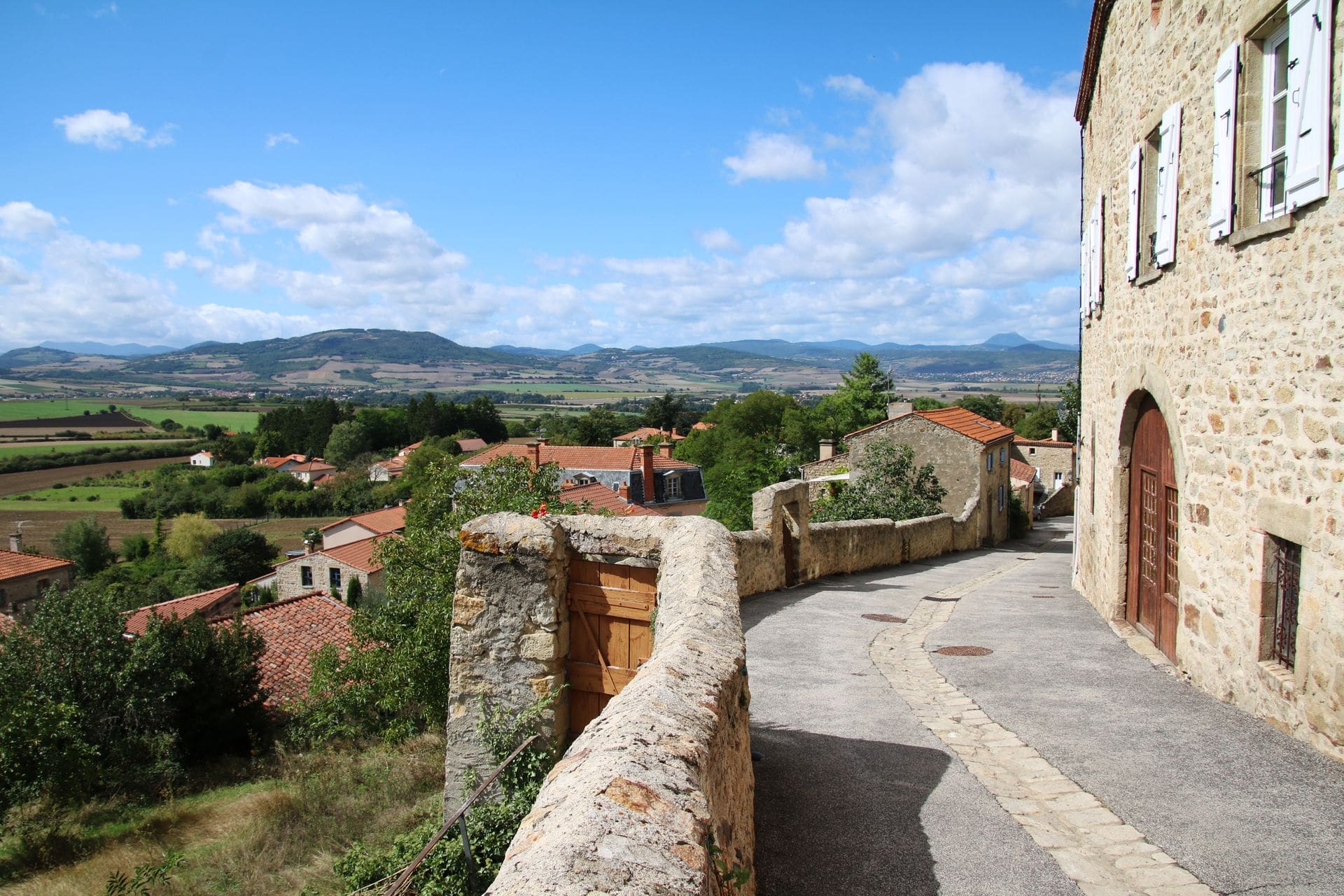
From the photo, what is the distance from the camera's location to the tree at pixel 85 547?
5569 centimetres

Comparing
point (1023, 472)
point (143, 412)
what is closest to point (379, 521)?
point (1023, 472)

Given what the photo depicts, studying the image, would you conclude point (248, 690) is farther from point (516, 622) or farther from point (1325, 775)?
point (1325, 775)

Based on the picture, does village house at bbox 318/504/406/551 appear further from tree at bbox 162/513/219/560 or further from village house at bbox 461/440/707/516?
tree at bbox 162/513/219/560

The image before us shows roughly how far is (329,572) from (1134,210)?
137 feet

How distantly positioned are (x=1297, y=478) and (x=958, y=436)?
65.7 feet

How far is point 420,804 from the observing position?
9836 millimetres

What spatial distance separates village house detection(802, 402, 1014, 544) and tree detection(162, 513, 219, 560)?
5023 centimetres

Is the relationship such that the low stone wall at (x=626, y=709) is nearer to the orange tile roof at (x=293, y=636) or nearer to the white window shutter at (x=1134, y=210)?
the white window shutter at (x=1134, y=210)

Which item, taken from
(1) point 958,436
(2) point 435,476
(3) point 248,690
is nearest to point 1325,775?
(2) point 435,476

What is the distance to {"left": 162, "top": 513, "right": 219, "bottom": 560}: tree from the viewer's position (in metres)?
58.7

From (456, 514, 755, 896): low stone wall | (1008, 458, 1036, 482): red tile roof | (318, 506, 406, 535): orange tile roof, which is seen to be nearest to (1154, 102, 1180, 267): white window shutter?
(456, 514, 755, 896): low stone wall

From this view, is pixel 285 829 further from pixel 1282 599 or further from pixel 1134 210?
pixel 1134 210

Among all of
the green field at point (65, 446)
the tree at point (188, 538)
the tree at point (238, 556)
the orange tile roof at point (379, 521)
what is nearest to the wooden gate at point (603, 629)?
the orange tile roof at point (379, 521)

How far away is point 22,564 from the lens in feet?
138
